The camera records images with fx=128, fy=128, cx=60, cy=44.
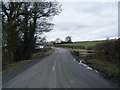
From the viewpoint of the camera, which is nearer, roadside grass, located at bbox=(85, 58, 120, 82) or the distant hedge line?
roadside grass, located at bbox=(85, 58, 120, 82)

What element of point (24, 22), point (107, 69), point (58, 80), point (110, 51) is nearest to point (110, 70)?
point (107, 69)

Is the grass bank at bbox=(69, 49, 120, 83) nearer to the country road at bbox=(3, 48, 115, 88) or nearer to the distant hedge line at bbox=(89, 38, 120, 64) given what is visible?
the distant hedge line at bbox=(89, 38, 120, 64)

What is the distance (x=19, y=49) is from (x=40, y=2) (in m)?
8.96

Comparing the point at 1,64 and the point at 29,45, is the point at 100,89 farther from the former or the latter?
the point at 29,45

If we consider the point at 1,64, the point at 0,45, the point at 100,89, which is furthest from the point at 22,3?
the point at 100,89

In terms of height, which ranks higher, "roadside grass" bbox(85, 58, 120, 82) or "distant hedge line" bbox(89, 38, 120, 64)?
"distant hedge line" bbox(89, 38, 120, 64)

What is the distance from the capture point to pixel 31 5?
72.3ft

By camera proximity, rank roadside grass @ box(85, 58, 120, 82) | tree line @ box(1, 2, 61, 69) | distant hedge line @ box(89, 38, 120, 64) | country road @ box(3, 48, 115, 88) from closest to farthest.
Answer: country road @ box(3, 48, 115, 88), roadside grass @ box(85, 58, 120, 82), distant hedge line @ box(89, 38, 120, 64), tree line @ box(1, 2, 61, 69)

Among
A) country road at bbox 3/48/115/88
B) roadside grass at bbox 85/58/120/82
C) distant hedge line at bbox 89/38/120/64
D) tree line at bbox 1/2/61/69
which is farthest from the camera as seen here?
tree line at bbox 1/2/61/69

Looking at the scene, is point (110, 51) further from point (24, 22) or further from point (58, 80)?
point (24, 22)

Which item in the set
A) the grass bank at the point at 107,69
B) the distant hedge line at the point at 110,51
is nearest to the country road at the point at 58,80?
the grass bank at the point at 107,69

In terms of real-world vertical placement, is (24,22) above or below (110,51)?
above

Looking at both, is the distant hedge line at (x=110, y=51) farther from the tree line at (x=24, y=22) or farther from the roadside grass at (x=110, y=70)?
the tree line at (x=24, y=22)

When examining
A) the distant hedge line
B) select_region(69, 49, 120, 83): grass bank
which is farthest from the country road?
the distant hedge line
